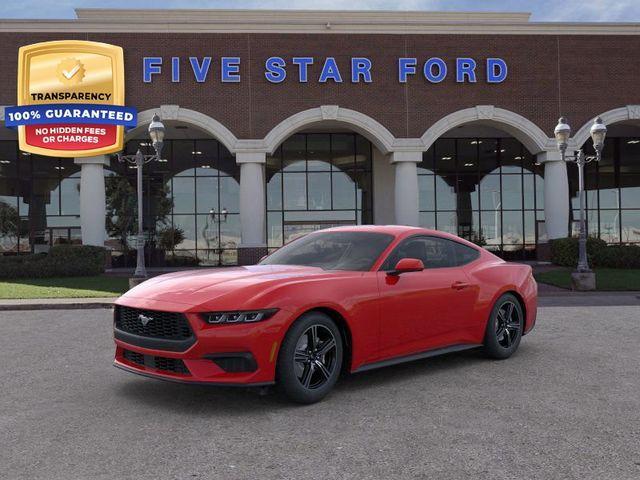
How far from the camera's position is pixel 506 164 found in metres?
31.5

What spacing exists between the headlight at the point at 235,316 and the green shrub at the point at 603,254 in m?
20.9

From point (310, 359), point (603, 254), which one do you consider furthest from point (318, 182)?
point (310, 359)

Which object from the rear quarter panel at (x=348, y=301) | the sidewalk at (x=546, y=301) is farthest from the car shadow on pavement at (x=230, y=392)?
the sidewalk at (x=546, y=301)

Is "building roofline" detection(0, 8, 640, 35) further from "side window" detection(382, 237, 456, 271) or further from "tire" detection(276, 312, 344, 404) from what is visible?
"tire" detection(276, 312, 344, 404)

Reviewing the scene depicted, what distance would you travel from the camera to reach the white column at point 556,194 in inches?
995

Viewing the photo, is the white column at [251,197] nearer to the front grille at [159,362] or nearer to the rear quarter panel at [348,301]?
the rear quarter panel at [348,301]

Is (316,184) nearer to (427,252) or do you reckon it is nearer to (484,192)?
(484,192)

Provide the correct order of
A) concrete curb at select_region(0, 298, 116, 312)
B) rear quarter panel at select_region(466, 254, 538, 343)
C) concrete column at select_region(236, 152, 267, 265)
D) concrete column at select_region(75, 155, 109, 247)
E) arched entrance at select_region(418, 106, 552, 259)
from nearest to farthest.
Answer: rear quarter panel at select_region(466, 254, 538, 343) < concrete curb at select_region(0, 298, 116, 312) < concrete column at select_region(75, 155, 109, 247) < concrete column at select_region(236, 152, 267, 265) < arched entrance at select_region(418, 106, 552, 259)

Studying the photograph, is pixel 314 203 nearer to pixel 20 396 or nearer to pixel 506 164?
pixel 506 164

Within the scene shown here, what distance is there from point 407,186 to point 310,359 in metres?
20.7

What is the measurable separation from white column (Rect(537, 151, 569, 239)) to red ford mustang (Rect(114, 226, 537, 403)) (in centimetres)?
2044

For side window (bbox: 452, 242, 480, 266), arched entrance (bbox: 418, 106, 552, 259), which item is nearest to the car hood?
side window (bbox: 452, 242, 480, 266)

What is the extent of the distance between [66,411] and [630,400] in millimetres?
4821

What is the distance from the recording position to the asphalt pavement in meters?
3.52
